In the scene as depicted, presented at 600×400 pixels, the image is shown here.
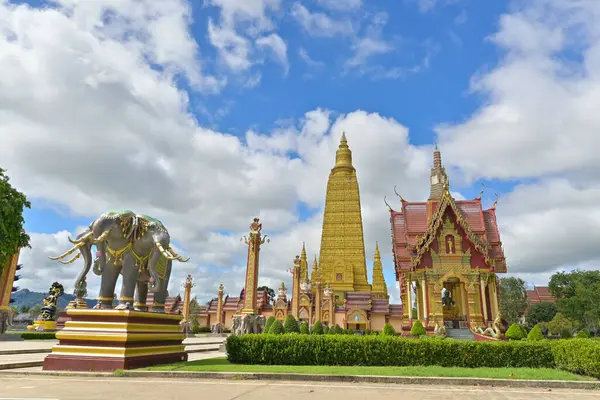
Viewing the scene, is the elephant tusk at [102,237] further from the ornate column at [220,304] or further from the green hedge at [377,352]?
the ornate column at [220,304]

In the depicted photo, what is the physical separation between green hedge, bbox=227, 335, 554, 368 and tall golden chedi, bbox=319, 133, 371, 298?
4768 centimetres

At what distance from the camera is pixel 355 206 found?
6838 cm

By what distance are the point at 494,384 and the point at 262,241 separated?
11523 mm

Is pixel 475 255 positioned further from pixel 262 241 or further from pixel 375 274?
pixel 375 274

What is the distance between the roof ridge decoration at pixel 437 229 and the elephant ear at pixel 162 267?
25022mm

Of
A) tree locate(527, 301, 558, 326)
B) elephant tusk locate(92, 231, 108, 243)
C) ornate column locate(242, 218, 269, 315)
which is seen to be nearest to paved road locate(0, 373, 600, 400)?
elephant tusk locate(92, 231, 108, 243)

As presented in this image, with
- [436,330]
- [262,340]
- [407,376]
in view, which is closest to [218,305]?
[436,330]

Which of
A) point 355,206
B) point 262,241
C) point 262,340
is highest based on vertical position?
point 355,206

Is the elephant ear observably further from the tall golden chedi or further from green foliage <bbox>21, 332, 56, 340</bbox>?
the tall golden chedi

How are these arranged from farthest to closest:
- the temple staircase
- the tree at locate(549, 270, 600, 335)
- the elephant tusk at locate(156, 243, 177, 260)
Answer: the tree at locate(549, 270, 600, 335)
the temple staircase
the elephant tusk at locate(156, 243, 177, 260)

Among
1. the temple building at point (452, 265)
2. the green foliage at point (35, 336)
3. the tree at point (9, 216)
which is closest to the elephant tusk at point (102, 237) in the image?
the tree at point (9, 216)

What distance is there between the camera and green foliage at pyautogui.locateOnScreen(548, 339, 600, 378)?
9.99 m

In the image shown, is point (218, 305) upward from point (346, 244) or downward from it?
downward

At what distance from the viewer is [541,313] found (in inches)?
2611
